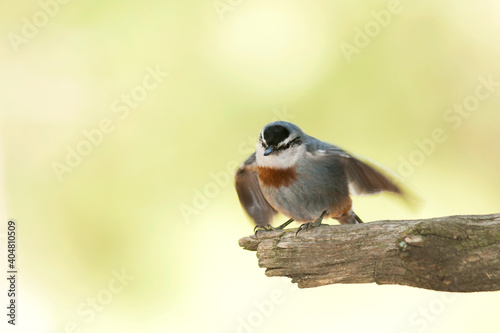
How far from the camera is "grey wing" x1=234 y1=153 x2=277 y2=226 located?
14.2ft

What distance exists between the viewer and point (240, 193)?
4367mm

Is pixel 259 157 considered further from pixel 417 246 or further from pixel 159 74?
pixel 159 74

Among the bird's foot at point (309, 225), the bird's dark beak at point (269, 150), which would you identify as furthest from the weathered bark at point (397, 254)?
the bird's dark beak at point (269, 150)

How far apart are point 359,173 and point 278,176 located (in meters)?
0.62

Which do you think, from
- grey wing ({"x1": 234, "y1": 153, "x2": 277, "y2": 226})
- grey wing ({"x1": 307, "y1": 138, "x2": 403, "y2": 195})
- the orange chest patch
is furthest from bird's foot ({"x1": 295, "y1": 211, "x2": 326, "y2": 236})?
grey wing ({"x1": 234, "y1": 153, "x2": 277, "y2": 226})

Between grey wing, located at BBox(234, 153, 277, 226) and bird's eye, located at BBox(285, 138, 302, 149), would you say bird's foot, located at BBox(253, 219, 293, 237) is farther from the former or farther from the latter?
bird's eye, located at BBox(285, 138, 302, 149)

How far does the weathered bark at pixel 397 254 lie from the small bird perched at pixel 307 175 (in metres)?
0.33

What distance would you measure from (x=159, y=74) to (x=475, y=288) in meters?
3.80

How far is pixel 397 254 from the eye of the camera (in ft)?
9.38

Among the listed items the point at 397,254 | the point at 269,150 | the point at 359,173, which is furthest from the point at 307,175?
the point at 397,254

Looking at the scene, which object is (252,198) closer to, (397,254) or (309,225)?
(309,225)

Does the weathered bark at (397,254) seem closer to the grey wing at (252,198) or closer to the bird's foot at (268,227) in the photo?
the bird's foot at (268,227)

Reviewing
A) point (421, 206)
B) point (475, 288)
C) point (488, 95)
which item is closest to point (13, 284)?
point (421, 206)

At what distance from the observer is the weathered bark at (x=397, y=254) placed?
268cm
